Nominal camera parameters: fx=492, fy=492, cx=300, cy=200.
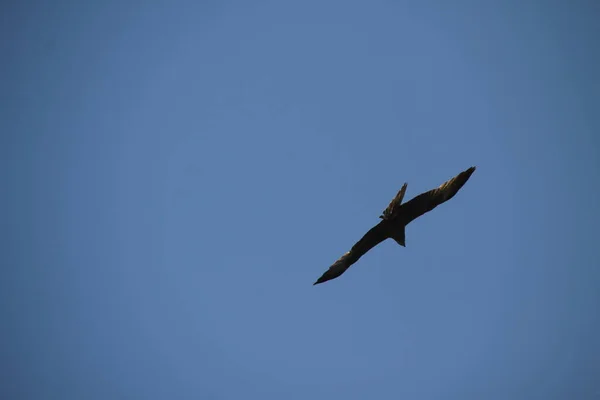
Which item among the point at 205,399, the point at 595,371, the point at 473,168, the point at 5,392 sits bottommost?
the point at 595,371

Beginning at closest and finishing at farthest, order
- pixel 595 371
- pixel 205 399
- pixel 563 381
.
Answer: pixel 595 371 < pixel 563 381 < pixel 205 399

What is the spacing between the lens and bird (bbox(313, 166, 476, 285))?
13828 mm

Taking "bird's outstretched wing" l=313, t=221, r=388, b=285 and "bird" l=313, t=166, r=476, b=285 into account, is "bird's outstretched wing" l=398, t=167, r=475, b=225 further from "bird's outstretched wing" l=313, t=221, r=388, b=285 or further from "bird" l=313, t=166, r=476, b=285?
"bird's outstretched wing" l=313, t=221, r=388, b=285

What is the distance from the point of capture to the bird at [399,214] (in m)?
13.8

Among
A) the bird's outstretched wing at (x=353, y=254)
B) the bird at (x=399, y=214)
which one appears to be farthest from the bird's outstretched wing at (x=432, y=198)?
the bird's outstretched wing at (x=353, y=254)

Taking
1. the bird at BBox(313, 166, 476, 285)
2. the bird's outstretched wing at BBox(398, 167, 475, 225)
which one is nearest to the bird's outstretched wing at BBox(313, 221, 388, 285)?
the bird at BBox(313, 166, 476, 285)

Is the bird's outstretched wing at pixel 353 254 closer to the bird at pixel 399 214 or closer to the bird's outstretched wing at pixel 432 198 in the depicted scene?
the bird at pixel 399 214

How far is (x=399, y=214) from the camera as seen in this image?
48.1 feet

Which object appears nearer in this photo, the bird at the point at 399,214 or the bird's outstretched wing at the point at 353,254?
the bird at the point at 399,214

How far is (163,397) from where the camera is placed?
199750mm

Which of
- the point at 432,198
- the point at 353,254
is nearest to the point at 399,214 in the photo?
the point at 432,198

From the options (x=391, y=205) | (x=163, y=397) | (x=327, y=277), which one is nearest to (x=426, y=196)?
(x=391, y=205)

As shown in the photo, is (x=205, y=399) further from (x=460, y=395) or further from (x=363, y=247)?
(x=363, y=247)

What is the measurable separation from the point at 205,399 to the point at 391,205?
199 m
